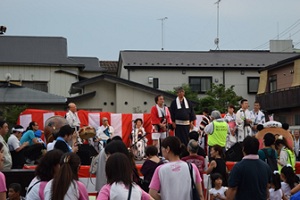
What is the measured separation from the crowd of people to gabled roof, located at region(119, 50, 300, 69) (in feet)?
65.4

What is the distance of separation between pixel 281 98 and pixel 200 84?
5383 millimetres

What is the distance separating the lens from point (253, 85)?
3734cm

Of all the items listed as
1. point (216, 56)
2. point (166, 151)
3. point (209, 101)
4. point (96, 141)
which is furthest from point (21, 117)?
point (216, 56)

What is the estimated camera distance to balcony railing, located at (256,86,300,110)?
32.1m

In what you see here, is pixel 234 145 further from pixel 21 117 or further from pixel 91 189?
pixel 21 117

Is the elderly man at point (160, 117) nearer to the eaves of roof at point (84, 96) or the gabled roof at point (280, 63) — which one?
the eaves of roof at point (84, 96)

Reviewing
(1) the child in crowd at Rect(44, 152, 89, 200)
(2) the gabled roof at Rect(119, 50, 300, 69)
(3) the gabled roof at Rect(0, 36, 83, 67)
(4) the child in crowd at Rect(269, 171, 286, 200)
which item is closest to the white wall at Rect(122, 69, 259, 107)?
(2) the gabled roof at Rect(119, 50, 300, 69)

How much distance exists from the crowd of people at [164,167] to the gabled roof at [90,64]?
21.7 metres

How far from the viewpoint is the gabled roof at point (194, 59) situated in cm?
3538

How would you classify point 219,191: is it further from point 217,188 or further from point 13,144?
point 13,144

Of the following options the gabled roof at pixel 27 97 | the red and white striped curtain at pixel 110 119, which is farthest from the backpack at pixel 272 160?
the gabled roof at pixel 27 97

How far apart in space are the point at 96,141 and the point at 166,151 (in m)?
10.3

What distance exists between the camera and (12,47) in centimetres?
3578

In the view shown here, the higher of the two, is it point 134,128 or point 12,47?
point 12,47
